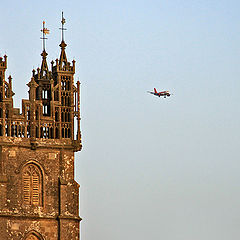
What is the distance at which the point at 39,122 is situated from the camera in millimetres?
179250

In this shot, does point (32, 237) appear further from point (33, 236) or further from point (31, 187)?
point (31, 187)

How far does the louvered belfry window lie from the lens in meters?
178

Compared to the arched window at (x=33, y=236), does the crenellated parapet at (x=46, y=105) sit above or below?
above

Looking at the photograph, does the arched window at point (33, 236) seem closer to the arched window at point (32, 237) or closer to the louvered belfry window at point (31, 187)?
the arched window at point (32, 237)

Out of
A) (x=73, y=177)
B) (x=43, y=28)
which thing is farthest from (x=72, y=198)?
(x=43, y=28)

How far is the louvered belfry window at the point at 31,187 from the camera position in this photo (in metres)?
178

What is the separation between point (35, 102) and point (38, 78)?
7.33 feet

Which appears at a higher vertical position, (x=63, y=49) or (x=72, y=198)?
(x=63, y=49)

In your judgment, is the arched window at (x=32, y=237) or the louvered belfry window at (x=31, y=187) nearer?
the arched window at (x=32, y=237)

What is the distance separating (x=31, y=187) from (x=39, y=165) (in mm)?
1705

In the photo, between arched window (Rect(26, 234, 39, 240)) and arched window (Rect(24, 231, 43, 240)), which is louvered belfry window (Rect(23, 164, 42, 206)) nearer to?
arched window (Rect(24, 231, 43, 240))

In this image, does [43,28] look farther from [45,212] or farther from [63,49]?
[45,212]

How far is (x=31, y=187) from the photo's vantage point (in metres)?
178

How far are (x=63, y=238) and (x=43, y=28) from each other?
52.8 ft
